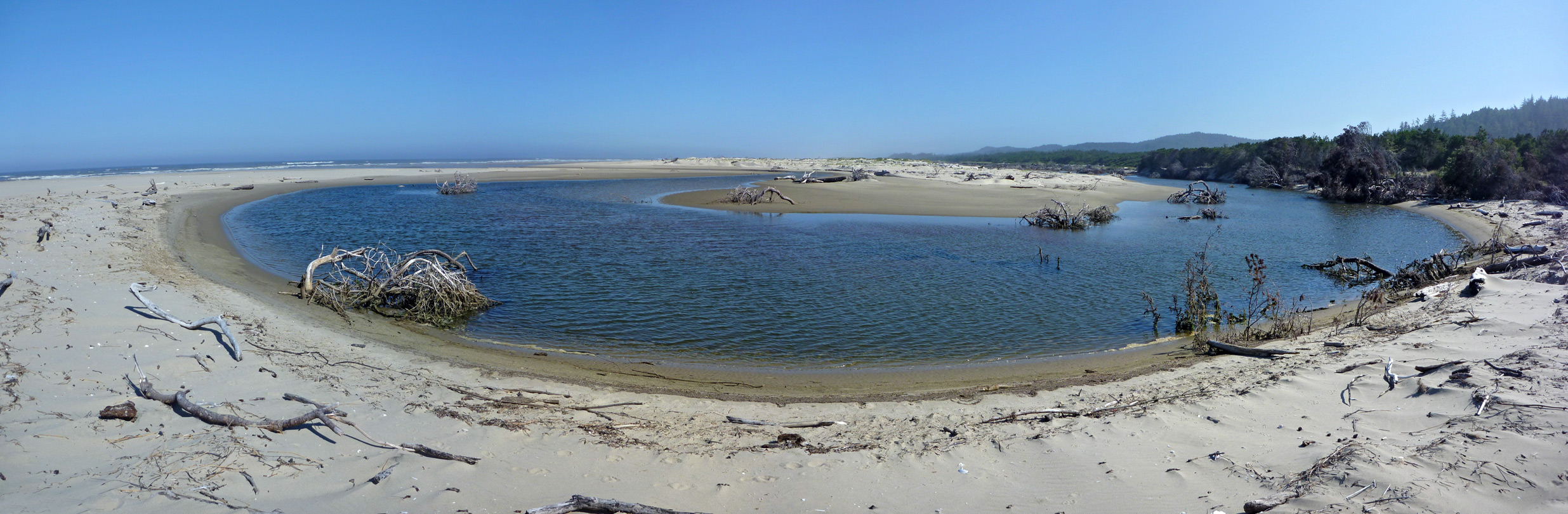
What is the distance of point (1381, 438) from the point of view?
15.1 ft

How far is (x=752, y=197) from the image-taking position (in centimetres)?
2972

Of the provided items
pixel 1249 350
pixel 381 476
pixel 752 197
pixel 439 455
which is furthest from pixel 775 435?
pixel 752 197

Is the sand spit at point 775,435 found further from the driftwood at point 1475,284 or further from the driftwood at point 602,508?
the driftwood at point 1475,284

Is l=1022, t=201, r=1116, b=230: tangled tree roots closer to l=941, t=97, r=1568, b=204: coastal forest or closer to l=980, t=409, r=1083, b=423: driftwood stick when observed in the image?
l=941, t=97, r=1568, b=204: coastal forest

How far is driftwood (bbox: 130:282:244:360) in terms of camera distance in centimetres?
682

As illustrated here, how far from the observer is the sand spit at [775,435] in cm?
398

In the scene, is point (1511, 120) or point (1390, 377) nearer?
point (1390, 377)

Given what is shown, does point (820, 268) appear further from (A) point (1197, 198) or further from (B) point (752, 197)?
(A) point (1197, 198)

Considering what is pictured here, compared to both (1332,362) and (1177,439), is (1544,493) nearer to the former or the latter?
(1177,439)

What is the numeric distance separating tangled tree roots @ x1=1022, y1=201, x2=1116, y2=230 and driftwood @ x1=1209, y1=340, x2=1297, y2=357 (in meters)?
14.2

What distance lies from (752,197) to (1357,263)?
20.9m

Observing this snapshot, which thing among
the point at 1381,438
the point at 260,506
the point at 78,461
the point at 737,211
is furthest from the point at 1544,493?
the point at 737,211

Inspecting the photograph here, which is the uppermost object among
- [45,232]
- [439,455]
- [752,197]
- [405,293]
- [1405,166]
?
[1405,166]

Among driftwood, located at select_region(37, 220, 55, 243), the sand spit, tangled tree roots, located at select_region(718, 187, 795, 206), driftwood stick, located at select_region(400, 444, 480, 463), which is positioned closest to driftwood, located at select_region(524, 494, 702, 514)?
the sand spit
